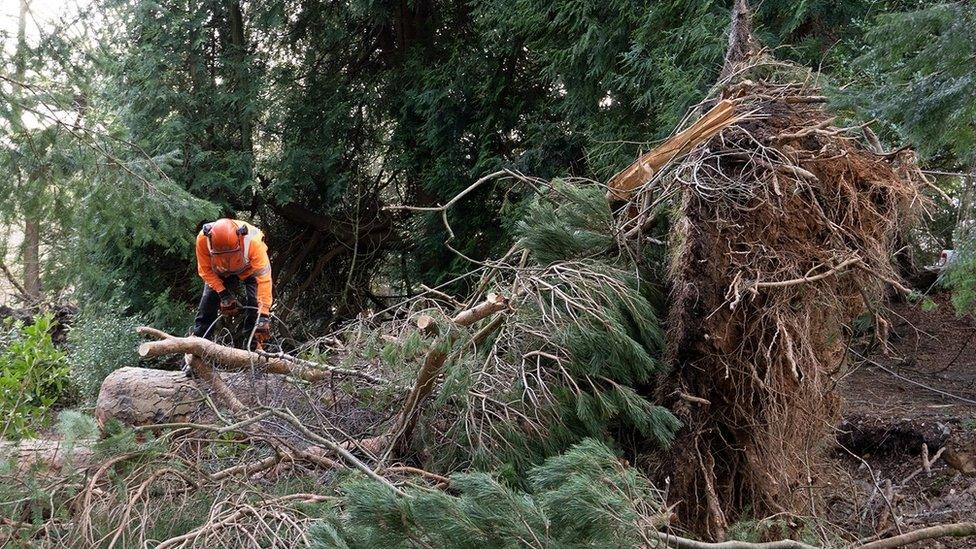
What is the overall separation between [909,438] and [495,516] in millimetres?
5513

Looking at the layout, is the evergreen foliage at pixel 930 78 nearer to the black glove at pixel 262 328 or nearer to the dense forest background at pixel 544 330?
the dense forest background at pixel 544 330

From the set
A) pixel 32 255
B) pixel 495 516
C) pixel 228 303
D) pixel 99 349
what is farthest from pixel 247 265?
pixel 495 516

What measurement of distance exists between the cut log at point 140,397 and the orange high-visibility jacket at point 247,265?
1.58m

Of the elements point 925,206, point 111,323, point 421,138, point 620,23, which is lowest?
point 111,323

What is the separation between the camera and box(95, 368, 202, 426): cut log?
211 inches

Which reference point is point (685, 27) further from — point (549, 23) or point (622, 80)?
point (549, 23)

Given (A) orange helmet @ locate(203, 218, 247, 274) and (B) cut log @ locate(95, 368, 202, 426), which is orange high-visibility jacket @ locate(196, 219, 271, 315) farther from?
(B) cut log @ locate(95, 368, 202, 426)

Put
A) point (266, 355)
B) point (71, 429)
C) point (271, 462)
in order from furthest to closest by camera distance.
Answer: point (266, 355), point (271, 462), point (71, 429)

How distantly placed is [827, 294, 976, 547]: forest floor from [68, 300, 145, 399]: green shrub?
24.9ft

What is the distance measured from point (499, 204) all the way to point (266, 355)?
19.8 ft

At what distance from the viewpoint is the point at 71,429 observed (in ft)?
10.7

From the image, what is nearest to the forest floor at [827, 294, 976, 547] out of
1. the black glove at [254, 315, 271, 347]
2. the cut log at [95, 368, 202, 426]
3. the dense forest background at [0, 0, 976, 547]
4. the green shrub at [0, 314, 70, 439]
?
the dense forest background at [0, 0, 976, 547]

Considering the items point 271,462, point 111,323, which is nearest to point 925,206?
point 271,462

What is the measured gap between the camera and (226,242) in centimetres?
721
